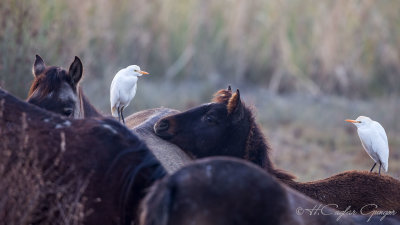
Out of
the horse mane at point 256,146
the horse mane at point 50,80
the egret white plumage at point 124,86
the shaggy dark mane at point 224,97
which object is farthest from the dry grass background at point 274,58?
the horse mane at point 50,80

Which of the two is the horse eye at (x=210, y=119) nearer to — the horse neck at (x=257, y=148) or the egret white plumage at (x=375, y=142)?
the horse neck at (x=257, y=148)

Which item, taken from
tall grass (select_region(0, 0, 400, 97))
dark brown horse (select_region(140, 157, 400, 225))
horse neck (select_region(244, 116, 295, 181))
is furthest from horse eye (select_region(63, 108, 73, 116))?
tall grass (select_region(0, 0, 400, 97))

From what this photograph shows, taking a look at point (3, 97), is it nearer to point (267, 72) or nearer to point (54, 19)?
point (54, 19)

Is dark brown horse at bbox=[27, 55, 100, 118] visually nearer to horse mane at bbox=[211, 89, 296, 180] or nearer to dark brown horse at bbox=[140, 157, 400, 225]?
horse mane at bbox=[211, 89, 296, 180]

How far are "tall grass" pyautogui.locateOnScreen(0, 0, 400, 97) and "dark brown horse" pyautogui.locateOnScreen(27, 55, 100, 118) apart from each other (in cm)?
677

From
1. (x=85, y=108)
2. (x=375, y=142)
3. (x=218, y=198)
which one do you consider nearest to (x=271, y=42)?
(x=375, y=142)

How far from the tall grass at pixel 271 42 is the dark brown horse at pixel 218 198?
9142 mm

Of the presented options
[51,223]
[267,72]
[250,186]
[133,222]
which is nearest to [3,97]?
[51,223]

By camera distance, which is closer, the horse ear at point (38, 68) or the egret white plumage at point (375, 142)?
the horse ear at point (38, 68)

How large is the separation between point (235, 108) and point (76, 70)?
1.40 meters

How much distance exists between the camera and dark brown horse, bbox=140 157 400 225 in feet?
9.10

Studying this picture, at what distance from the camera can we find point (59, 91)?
4.81m

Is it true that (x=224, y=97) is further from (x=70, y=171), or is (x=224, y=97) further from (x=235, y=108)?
(x=70, y=171)

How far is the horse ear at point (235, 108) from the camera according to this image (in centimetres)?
512
